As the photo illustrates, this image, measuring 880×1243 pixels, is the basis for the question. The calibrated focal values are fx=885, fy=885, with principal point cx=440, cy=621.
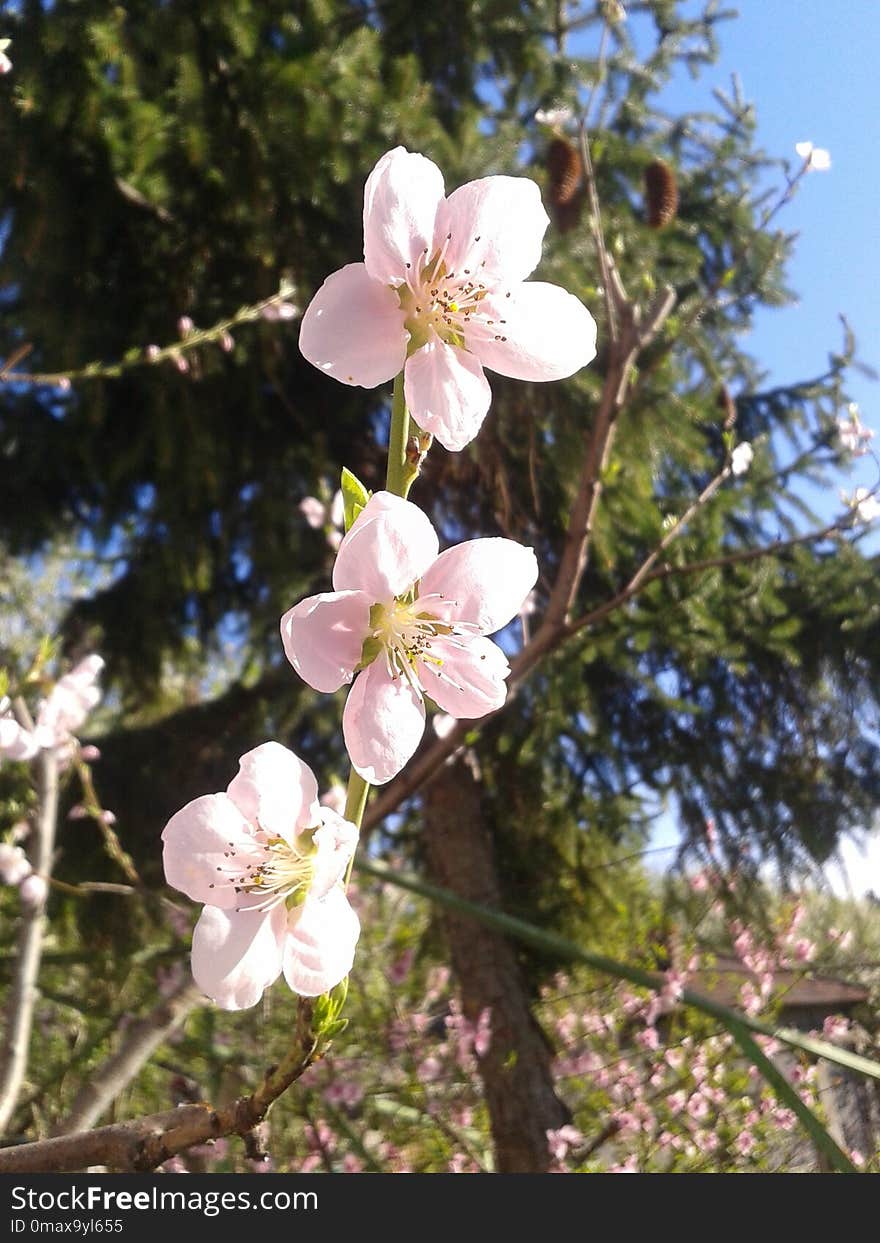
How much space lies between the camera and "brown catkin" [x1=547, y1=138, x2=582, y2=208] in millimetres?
2139

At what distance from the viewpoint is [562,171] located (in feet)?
7.04

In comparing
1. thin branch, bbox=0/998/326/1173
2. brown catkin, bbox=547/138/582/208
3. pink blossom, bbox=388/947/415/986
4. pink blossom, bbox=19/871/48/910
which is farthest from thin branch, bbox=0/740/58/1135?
pink blossom, bbox=388/947/415/986

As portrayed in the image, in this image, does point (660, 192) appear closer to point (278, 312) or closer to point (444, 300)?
point (278, 312)

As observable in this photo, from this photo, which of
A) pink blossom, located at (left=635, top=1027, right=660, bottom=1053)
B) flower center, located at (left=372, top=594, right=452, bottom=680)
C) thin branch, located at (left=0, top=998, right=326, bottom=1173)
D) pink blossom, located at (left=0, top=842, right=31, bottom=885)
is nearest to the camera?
thin branch, located at (left=0, top=998, right=326, bottom=1173)

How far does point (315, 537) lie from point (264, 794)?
8.39ft

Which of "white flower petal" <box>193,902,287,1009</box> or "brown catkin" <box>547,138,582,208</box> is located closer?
"white flower petal" <box>193,902,287,1009</box>

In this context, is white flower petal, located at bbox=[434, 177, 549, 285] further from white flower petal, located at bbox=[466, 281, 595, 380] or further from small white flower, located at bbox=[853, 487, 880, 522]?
small white flower, located at bbox=[853, 487, 880, 522]

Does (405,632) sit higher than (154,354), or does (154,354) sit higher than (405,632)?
(154,354)

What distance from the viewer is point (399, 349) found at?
0.51 m

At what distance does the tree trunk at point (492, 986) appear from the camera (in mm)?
2467

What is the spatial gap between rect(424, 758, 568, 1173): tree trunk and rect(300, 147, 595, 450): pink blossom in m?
2.27

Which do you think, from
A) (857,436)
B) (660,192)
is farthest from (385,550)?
(660,192)

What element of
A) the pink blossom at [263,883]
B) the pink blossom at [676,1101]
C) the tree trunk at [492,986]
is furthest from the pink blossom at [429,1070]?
the pink blossom at [263,883]

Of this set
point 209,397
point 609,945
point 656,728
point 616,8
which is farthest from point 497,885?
point 616,8
